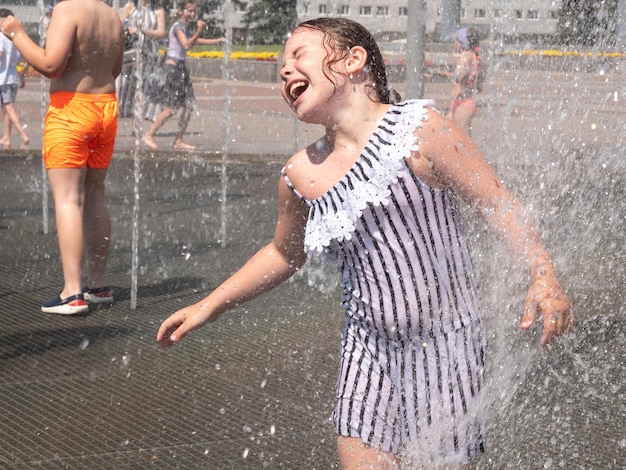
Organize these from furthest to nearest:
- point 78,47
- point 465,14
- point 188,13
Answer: point 465,14, point 188,13, point 78,47

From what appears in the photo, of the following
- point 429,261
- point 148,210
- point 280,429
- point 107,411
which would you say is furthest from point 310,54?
point 148,210

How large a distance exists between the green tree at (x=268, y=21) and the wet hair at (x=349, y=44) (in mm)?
36671

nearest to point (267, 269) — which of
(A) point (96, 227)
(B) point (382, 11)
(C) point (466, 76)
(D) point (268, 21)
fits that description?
(A) point (96, 227)

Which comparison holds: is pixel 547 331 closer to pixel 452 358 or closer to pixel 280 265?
pixel 452 358

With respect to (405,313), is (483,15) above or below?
below

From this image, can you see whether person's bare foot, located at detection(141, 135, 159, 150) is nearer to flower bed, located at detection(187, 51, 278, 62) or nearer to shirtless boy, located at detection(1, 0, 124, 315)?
shirtless boy, located at detection(1, 0, 124, 315)

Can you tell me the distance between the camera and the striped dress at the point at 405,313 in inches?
96.5

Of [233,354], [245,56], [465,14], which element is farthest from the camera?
[465,14]

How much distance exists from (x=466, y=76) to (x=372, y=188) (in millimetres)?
8380

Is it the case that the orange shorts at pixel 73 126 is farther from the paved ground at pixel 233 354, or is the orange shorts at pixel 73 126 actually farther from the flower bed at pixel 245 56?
the flower bed at pixel 245 56

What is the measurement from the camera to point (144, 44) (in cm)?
1290

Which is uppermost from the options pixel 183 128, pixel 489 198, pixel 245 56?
pixel 489 198

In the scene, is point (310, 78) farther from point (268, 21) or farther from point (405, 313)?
point (268, 21)

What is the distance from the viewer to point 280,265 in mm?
2746
